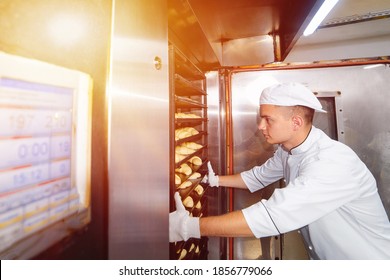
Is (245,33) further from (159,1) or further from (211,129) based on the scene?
(159,1)

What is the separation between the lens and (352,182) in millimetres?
1115

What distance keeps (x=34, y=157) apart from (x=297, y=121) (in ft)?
4.35

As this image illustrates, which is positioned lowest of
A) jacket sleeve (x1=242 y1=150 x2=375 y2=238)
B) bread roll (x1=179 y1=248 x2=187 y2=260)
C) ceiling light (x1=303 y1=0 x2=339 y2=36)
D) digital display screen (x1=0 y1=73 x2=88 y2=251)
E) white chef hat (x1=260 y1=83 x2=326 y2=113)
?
bread roll (x1=179 y1=248 x2=187 y2=260)

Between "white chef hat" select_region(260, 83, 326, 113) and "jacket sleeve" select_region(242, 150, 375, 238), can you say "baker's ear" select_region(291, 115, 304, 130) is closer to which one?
"white chef hat" select_region(260, 83, 326, 113)

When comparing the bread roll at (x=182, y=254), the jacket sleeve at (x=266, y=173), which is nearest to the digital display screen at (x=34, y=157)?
the bread roll at (x=182, y=254)

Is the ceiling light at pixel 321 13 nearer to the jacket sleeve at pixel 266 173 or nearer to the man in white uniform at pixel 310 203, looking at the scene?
the man in white uniform at pixel 310 203

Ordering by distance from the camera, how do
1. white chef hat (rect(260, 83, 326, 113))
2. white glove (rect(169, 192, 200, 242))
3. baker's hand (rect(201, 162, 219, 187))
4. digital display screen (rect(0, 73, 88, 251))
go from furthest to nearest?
baker's hand (rect(201, 162, 219, 187)) → white chef hat (rect(260, 83, 326, 113)) → white glove (rect(169, 192, 200, 242)) → digital display screen (rect(0, 73, 88, 251))

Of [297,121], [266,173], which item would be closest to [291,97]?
[297,121]

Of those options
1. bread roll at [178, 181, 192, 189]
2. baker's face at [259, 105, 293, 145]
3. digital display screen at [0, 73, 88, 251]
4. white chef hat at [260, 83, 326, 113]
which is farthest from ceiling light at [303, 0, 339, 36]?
digital display screen at [0, 73, 88, 251]

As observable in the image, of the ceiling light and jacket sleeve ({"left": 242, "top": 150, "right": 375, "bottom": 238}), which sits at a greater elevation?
the ceiling light

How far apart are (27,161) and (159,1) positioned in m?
0.66

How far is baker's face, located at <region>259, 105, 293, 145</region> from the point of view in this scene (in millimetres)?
1340

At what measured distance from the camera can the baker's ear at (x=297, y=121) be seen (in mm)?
1344

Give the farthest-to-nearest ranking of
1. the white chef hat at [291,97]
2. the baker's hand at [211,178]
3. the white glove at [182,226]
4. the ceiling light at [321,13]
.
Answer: the baker's hand at [211,178] → the white chef hat at [291,97] → the ceiling light at [321,13] → the white glove at [182,226]
